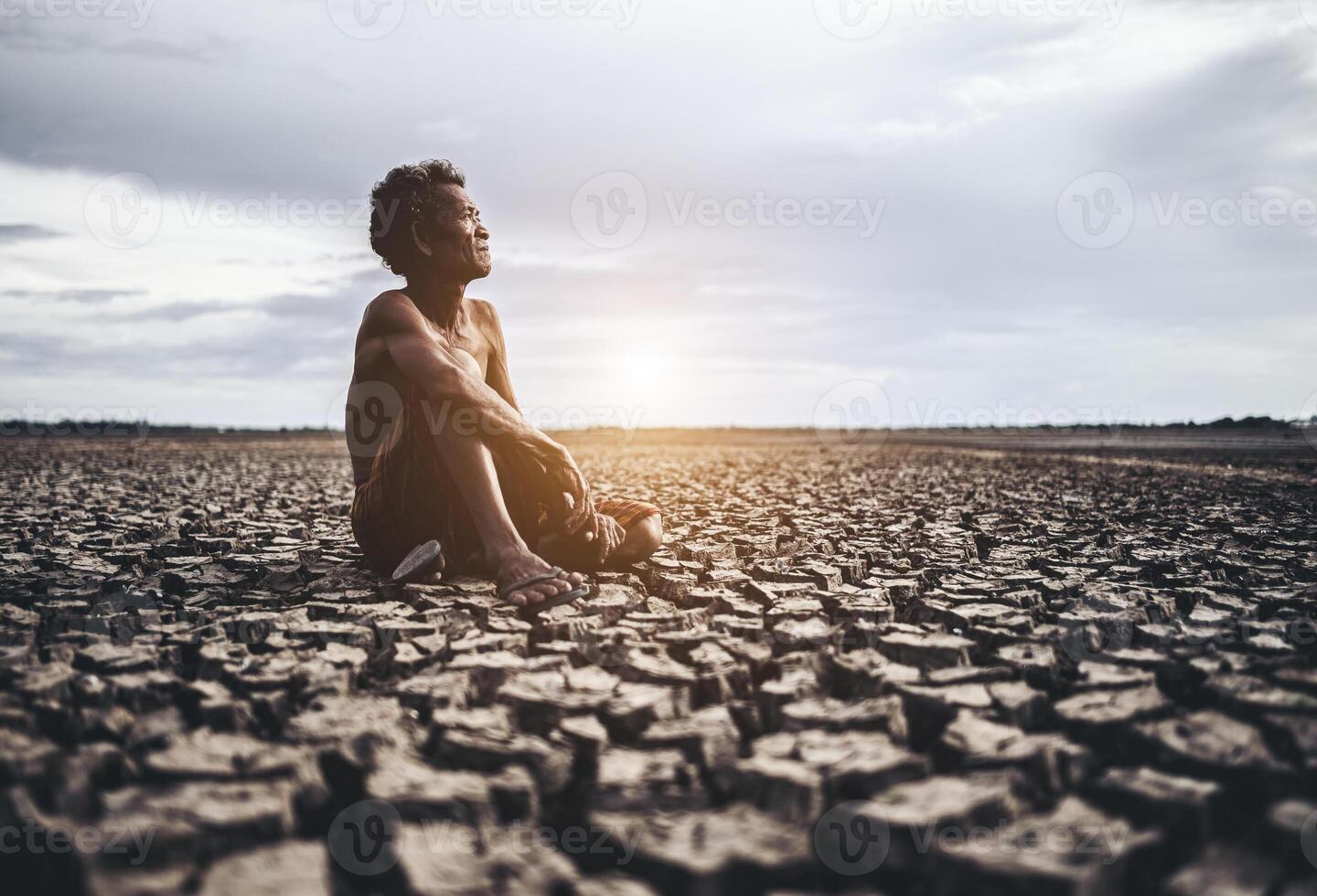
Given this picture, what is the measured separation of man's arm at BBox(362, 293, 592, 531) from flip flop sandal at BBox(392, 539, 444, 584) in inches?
17.9

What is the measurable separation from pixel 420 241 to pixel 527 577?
1312 millimetres

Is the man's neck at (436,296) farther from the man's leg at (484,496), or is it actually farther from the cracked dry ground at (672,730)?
the cracked dry ground at (672,730)

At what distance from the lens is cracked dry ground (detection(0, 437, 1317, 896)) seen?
1.11m

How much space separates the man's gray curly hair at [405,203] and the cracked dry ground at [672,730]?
1.27m

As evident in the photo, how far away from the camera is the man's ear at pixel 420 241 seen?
2.75 meters

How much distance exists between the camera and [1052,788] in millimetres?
1327

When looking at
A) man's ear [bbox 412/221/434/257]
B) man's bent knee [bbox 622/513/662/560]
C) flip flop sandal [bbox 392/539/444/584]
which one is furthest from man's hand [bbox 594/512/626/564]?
man's ear [bbox 412/221/434/257]

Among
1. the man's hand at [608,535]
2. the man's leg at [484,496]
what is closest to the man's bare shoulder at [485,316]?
the man's leg at [484,496]

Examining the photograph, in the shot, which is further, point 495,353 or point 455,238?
point 495,353

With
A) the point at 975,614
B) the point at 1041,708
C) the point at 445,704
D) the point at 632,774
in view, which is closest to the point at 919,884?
the point at 632,774

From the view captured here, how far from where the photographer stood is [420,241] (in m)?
2.76

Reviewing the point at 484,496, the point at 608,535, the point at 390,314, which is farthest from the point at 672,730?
the point at 390,314

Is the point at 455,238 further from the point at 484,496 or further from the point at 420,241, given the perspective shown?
the point at 484,496

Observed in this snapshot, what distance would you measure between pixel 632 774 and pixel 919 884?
20.0 inches
